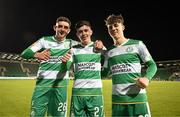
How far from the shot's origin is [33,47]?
17.3 feet

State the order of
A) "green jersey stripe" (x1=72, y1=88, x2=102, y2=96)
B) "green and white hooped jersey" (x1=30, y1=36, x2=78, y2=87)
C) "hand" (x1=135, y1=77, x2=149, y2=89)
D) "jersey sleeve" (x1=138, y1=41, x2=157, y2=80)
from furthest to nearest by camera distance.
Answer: "green and white hooped jersey" (x1=30, y1=36, x2=78, y2=87), "green jersey stripe" (x1=72, y1=88, x2=102, y2=96), "jersey sleeve" (x1=138, y1=41, x2=157, y2=80), "hand" (x1=135, y1=77, x2=149, y2=89)

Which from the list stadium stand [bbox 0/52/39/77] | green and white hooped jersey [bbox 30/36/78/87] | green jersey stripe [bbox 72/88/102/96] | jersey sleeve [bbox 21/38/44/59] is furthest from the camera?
stadium stand [bbox 0/52/39/77]

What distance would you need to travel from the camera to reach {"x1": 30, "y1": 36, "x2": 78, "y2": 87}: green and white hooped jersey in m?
5.29

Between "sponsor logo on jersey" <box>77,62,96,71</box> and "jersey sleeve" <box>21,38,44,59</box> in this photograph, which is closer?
"sponsor logo on jersey" <box>77,62,96,71</box>

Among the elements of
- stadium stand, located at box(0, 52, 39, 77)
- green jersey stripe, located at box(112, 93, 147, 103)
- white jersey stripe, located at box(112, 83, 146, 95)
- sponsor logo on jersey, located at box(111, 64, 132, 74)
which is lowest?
green jersey stripe, located at box(112, 93, 147, 103)

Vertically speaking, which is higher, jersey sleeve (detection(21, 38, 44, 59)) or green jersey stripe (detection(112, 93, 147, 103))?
jersey sleeve (detection(21, 38, 44, 59))

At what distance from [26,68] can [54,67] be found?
44598mm

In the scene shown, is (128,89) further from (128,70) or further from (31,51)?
(31,51)

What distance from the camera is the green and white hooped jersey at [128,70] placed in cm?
387

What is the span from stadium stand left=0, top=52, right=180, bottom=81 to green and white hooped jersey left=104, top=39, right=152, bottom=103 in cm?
4010

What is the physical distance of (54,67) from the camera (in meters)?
5.30

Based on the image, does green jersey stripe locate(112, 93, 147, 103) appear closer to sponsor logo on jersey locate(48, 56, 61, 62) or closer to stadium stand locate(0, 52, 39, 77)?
sponsor logo on jersey locate(48, 56, 61, 62)

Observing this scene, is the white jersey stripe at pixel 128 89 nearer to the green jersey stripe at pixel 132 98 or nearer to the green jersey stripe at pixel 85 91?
the green jersey stripe at pixel 132 98

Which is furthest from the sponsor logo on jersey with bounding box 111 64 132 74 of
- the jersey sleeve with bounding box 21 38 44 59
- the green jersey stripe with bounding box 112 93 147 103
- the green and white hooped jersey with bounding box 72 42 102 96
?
the jersey sleeve with bounding box 21 38 44 59
